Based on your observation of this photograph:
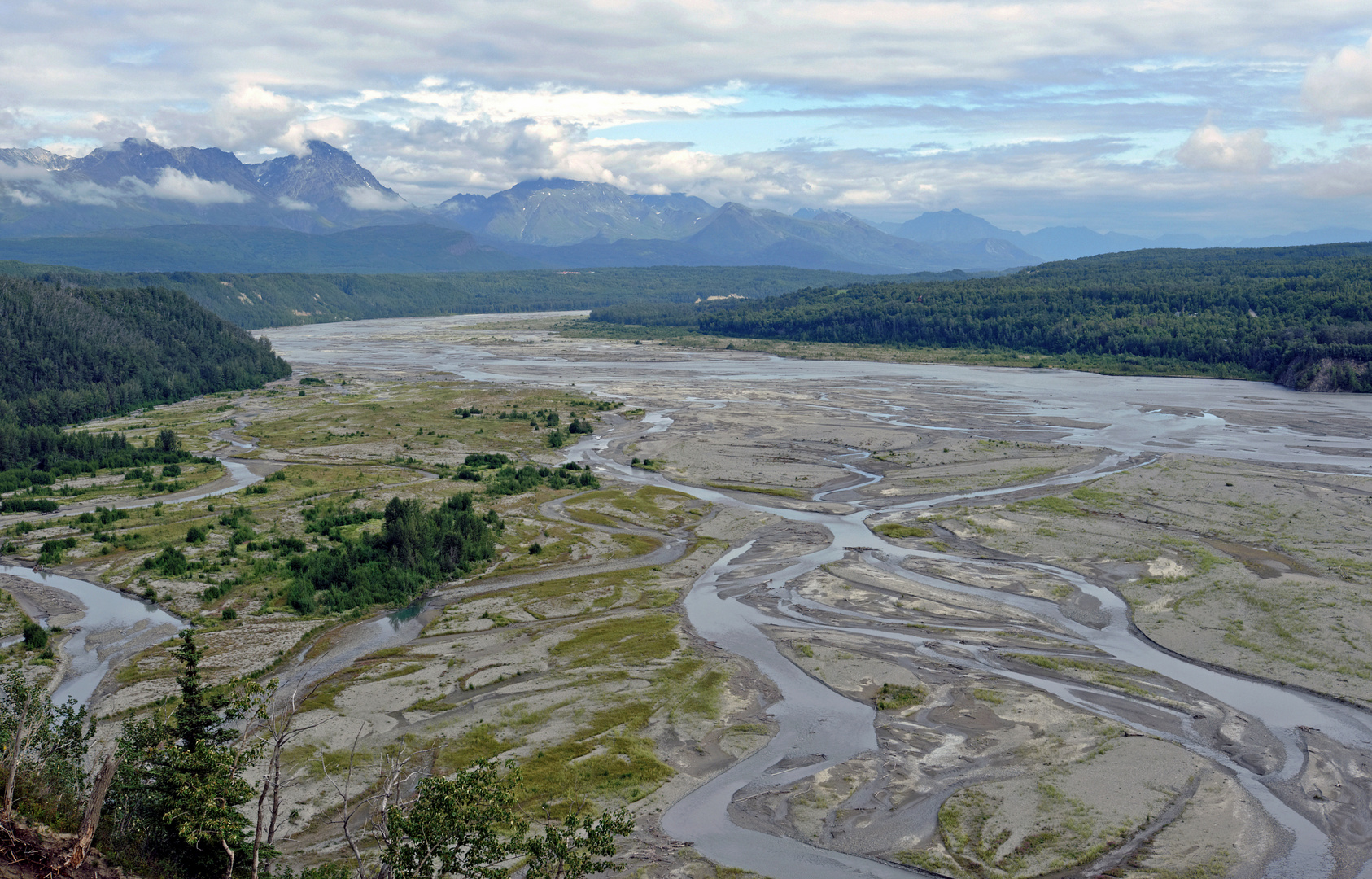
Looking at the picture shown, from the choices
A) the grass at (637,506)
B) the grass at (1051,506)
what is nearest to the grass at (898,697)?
the grass at (637,506)

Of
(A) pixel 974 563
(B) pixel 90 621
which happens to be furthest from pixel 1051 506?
(B) pixel 90 621

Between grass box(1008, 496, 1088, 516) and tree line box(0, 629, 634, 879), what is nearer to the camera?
tree line box(0, 629, 634, 879)

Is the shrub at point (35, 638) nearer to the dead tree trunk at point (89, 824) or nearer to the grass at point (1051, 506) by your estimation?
the dead tree trunk at point (89, 824)

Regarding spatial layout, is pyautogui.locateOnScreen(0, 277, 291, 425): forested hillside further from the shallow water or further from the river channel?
the shallow water

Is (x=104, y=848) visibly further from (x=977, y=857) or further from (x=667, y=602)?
(x=667, y=602)

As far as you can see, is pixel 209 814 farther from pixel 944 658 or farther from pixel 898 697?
pixel 944 658

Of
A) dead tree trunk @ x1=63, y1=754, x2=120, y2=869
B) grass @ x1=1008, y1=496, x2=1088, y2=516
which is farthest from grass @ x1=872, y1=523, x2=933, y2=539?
dead tree trunk @ x1=63, y1=754, x2=120, y2=869

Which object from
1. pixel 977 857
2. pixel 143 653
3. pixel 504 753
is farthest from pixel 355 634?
pixel 977 857

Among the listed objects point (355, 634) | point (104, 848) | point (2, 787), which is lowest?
point (355, 634)
